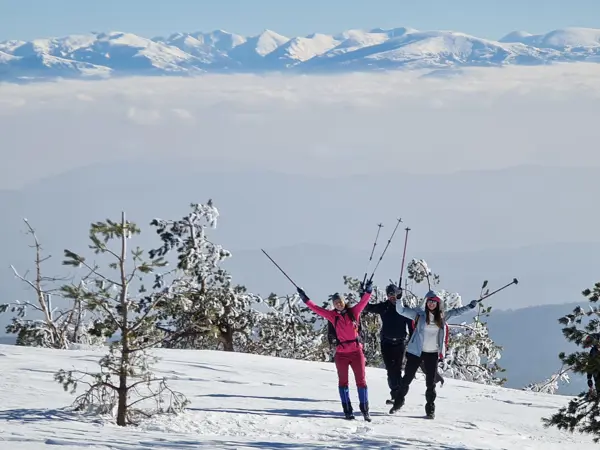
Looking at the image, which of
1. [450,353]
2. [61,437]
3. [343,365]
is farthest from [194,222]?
[61,437]

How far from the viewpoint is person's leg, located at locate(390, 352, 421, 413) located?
13242mm

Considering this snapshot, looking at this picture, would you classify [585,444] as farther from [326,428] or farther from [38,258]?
[38,258]

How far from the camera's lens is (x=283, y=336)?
32.9 meters

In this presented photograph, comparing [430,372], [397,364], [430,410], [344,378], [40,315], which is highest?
[40,315]

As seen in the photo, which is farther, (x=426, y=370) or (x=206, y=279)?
(x=206, y=279)

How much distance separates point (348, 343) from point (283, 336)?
2045 centimetres

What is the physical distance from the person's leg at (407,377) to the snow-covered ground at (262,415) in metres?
0.22

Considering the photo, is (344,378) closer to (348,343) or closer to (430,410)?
(348,343)

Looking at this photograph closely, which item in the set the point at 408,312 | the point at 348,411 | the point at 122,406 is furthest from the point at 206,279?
the point at 122,406

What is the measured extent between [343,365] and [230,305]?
18378 millimetres

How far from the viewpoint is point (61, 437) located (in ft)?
33.9

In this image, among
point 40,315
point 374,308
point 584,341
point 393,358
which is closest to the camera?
point 584,341

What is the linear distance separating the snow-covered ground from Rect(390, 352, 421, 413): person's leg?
8.6 inches

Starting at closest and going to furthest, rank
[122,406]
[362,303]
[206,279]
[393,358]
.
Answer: [122,406]
[362,303]
[393,358]
[206,279]
